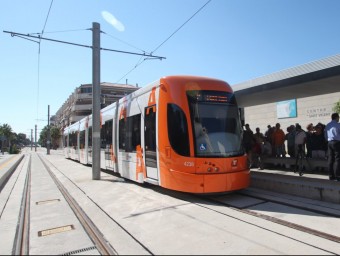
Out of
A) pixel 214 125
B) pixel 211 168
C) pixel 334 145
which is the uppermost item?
pixel 214 125

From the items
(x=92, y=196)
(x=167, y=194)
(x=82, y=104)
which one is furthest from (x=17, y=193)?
(x=82, y=104)

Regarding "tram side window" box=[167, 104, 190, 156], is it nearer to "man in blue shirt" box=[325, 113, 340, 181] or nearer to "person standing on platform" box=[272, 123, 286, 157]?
"man in blue shirt" box=[325, 113, 340, 181]

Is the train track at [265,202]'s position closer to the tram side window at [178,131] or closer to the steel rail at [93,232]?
the tram side window at [178,131]

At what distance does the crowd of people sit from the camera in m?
8.45

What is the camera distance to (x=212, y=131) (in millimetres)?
7941

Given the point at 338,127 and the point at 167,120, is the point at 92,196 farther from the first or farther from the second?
the point at 338,127

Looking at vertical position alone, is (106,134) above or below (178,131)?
above

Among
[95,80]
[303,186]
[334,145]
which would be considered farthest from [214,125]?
[95,80]

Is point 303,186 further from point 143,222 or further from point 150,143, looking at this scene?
point 143,222

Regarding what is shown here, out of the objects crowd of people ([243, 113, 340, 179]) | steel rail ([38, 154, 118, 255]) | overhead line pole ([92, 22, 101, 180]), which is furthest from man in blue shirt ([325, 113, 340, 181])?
overhead line pole ([92, 22, 101, 180])

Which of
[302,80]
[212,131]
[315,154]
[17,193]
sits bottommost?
[17,193]

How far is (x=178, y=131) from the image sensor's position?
789cm

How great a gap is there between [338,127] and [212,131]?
325 cm

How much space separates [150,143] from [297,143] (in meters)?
4.65
